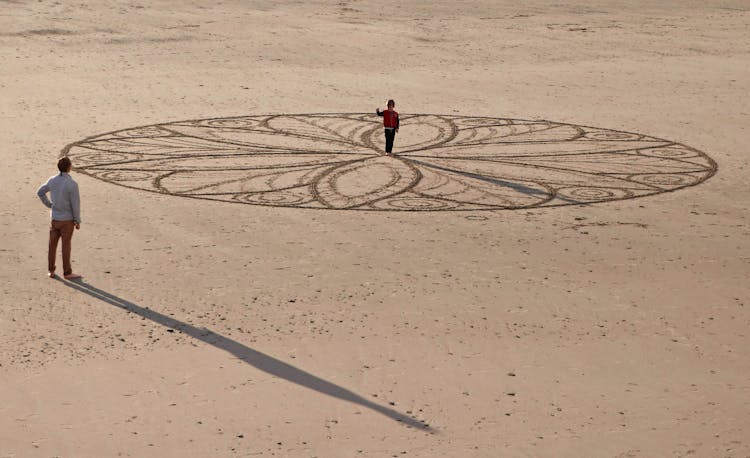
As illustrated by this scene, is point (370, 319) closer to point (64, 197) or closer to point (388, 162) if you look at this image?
point (64, 197)

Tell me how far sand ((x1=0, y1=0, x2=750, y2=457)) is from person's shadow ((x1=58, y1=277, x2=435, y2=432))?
0.03m

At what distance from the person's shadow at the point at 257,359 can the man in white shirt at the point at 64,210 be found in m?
0.39

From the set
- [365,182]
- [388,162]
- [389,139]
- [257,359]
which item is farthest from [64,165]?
[389,139]

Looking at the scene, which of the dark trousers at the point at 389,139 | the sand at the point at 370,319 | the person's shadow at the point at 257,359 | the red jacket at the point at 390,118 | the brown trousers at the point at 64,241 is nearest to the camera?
the sand at the point at 370,319

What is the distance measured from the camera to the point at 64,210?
15734 millimetres

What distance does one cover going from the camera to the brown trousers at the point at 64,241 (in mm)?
15625

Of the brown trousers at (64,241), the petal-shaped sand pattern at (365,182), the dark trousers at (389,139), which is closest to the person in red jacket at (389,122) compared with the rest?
the dark trousers at (389,139)

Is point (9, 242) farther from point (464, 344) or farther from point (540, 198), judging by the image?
point (540, 198)

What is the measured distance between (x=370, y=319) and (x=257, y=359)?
171cm

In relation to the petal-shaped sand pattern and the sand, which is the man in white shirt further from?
the petal-shaped sand pattern

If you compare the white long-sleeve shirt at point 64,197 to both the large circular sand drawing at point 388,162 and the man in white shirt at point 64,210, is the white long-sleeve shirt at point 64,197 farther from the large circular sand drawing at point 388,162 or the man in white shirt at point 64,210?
the large circular sand drawing at point 388,162

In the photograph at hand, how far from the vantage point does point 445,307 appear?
14.9m

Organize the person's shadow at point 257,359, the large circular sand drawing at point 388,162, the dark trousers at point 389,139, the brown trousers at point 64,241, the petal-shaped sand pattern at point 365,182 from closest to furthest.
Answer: the person's shadow at point 257,359 < the brown trousers at point 64,241 < the petal-shaped sand pattern at point 365,182 < the large circular sand drawing at point 388,162 < the dark trousers at point 389,139

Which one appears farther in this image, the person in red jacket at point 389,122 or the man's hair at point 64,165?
the person in red jacket at point 389,122
